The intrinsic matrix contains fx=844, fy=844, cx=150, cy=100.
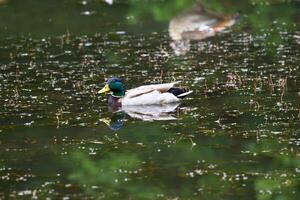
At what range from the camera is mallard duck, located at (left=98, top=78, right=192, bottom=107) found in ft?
58.9

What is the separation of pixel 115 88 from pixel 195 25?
12.1 m

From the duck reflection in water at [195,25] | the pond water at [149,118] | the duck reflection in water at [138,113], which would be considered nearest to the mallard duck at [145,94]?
the duck reflection in water at [138,113]

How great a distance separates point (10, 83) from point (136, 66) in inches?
135

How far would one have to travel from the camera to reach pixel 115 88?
18250mm

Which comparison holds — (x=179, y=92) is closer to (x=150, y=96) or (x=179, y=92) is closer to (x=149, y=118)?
(x=150, y=96)

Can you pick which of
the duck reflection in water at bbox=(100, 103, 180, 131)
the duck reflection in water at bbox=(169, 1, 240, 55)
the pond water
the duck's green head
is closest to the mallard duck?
the duck's green head

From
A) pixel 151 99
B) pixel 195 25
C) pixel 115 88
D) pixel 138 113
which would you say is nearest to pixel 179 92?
pixel 151 99

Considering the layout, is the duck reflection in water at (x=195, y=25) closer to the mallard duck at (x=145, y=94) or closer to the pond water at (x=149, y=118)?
the pond water at (x=149, y=118)

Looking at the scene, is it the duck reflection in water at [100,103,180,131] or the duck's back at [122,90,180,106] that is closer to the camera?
the duck reflection in water at [100,103,180,131]

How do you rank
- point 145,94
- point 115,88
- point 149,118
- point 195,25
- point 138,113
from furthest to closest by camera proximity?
1. point 195,25
2. point 115,88
3. point 145,94
4. point 138,113
5. point 149,118

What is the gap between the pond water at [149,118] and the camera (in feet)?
40.9

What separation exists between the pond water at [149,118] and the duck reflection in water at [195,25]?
11.4 inches

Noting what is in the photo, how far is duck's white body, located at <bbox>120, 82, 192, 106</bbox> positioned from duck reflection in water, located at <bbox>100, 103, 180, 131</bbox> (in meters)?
0.11

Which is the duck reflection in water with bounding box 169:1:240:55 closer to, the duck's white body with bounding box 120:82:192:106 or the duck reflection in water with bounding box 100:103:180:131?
the duck's white body with bounding box 120:82:192:106
